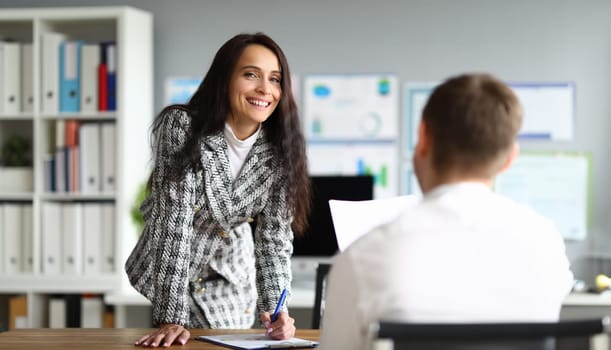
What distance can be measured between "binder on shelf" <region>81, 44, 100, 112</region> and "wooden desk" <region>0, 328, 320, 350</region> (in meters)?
2.27

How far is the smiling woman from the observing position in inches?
85.0

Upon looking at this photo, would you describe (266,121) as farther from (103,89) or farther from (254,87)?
(103,89)

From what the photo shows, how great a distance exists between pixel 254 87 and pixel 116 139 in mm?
2205

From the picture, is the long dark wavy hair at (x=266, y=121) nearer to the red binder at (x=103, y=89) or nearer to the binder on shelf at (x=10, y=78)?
the red binder at (x=103, y=89)

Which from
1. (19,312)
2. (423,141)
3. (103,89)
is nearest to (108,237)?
(19,312)

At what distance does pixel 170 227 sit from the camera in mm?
2133

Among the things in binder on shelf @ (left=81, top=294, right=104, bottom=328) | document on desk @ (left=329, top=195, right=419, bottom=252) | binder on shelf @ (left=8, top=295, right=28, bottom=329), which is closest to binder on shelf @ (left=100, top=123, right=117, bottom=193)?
binder on shelf @ (left=81, top=294, right=104, bottom=328)

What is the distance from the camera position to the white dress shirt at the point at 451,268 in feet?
3.89

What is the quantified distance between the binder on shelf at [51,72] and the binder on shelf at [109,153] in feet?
0.89

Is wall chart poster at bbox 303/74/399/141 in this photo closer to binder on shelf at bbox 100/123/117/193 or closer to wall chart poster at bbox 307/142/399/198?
wall chart poster at bbox 307/142/399/198

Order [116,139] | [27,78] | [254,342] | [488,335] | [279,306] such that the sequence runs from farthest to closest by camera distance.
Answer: [27,78] < [116,139] < [279,306] < [254,342] < [488,335]

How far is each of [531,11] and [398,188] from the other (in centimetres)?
109

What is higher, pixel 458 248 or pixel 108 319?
pixel 458 248

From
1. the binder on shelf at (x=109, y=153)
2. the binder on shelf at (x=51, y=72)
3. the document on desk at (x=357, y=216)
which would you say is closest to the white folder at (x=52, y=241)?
the binder on shelf at (x=109, y=153)
